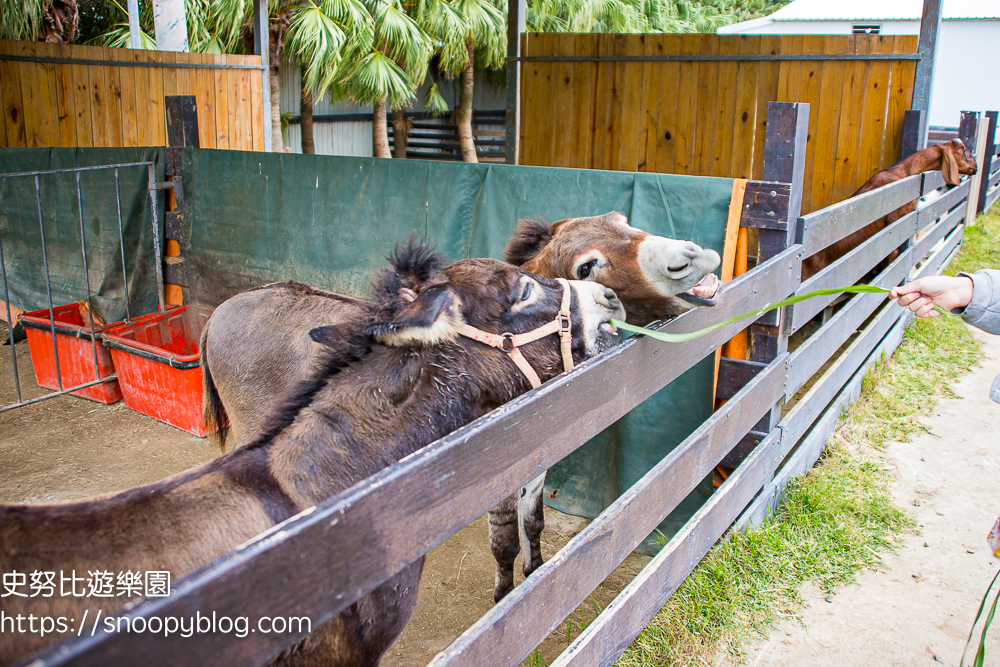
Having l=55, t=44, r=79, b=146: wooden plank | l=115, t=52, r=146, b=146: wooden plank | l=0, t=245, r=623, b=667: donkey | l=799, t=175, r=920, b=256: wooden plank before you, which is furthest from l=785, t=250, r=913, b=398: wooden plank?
l=55, t=44, r=79, b=146: wooden plank

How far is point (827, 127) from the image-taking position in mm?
6078

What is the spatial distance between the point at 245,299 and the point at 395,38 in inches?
455

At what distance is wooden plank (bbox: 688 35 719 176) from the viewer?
6.29 meters

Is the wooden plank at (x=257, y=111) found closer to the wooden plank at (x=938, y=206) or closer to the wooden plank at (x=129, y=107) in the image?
the wooden plank at (x=129, y=107)

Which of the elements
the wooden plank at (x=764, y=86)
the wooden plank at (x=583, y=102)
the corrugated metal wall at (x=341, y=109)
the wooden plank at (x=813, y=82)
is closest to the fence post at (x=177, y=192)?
the wooden plank at (x=583, y=102)

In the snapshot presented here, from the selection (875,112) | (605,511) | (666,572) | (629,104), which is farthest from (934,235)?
(605,511)

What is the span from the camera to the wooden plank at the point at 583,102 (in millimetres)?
6801

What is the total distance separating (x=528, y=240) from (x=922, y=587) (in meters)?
2.31

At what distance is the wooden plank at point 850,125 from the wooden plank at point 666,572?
389 centimetres

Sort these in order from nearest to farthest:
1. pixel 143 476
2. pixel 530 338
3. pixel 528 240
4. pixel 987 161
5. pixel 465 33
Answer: pixel 530 338 < pixel 528 240 < pixel 143 476 < pixel 987 161 < pixel 465 33

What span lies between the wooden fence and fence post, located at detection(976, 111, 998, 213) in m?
7.86

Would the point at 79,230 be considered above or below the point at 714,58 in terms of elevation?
below

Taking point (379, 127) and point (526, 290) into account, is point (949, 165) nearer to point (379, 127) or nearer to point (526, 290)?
point (526, 290)

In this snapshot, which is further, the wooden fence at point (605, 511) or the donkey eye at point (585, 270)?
the donkey eye at point (585, 270)
